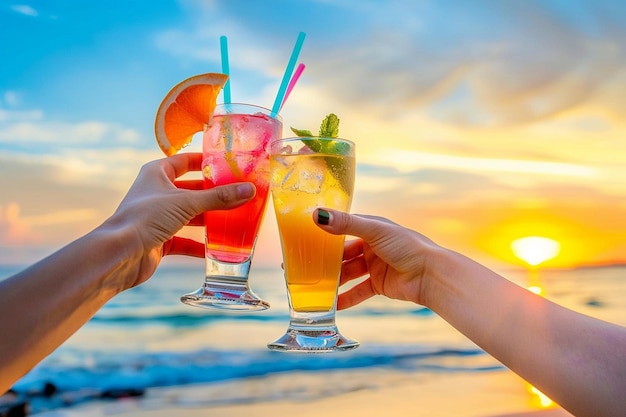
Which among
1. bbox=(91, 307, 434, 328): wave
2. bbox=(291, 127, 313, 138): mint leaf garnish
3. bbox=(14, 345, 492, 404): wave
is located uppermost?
bbox=(291, 127, 313, 138): mint leaf garnish

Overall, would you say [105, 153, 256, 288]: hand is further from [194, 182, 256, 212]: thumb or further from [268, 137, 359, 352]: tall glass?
[268, 137, 359, 352]: tall glass

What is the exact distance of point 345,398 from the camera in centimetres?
618

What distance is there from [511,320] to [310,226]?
2.85ft

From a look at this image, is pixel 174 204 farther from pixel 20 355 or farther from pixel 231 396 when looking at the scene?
pixel 231 396

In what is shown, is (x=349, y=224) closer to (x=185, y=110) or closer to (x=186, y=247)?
(x=185, y=110)

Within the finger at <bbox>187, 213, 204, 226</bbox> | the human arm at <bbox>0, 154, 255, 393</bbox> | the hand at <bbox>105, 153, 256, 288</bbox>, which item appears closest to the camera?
the human arm at <bbox>0, 154, 255, 393</bbox>

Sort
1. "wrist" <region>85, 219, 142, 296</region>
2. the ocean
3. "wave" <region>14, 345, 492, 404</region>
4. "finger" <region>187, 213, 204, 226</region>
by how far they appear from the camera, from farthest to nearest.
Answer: "wave" <region>14, 345, 492, 404</region> < the ocean < "finger" <region>187, 213, 204, 226</region> < "wrist" <region>85, 219, 142, 296</region>

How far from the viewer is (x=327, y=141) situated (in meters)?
2.51

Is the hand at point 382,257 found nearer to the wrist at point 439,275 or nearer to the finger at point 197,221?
the wrist at point 439,275

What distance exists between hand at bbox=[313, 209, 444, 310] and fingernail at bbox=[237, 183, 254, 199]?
317 millimetres

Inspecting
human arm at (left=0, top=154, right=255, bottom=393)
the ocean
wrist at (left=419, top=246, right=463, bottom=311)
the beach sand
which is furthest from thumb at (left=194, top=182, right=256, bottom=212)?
the beach sand

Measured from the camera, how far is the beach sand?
18.5 ft

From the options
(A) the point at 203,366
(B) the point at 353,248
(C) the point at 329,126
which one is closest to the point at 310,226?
(C) the point at 329,126

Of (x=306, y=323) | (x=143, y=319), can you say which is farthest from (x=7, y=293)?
(x=143, y=319)
